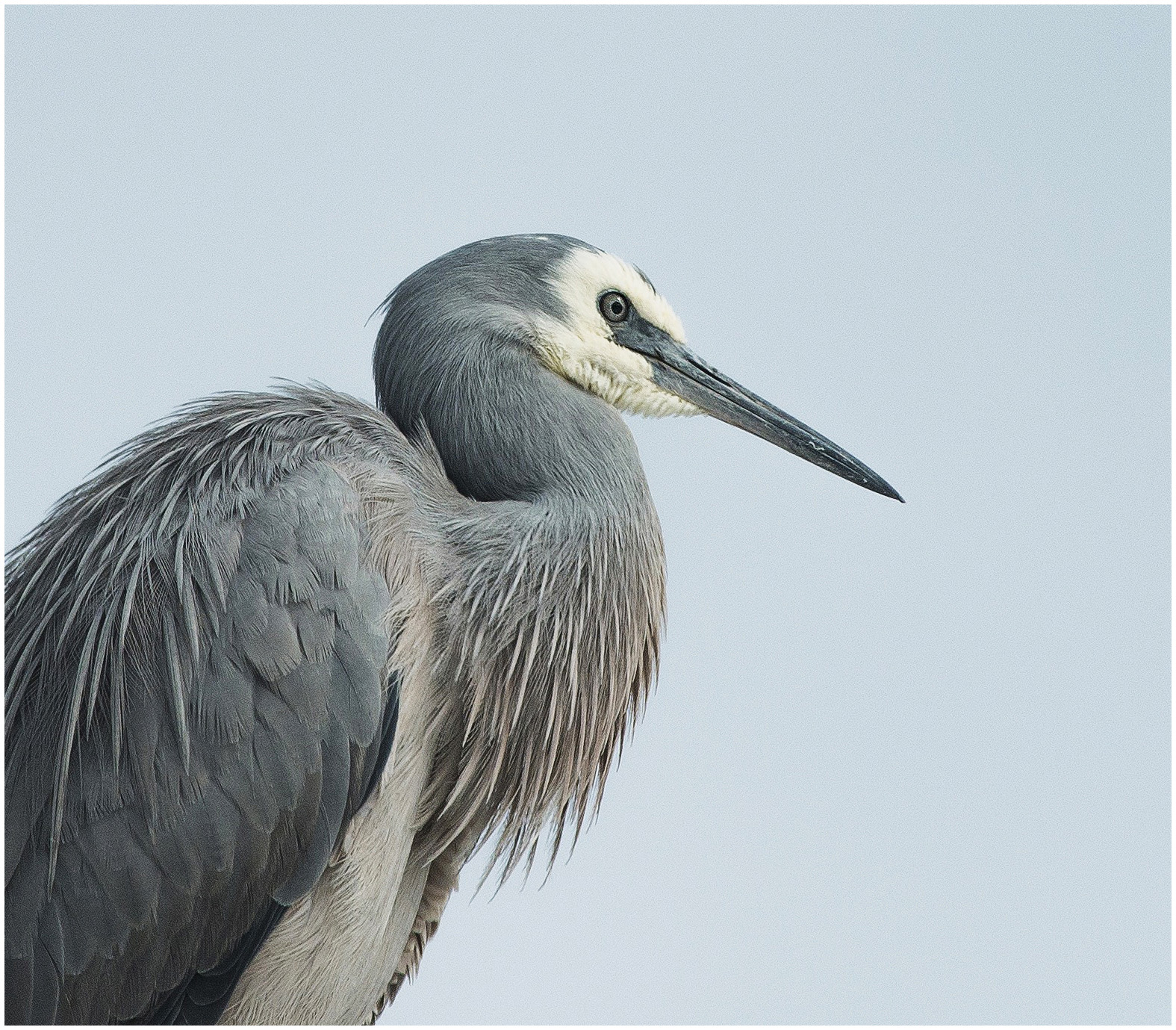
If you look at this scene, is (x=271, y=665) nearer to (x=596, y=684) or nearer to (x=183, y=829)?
(x=183, y=829)

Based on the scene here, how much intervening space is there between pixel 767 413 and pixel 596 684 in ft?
1.89

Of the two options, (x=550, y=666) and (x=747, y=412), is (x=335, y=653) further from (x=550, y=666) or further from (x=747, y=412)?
(x=747, y=412)

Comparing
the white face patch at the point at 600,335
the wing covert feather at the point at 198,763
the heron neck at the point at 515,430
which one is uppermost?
the white face patch at the point at 600,335

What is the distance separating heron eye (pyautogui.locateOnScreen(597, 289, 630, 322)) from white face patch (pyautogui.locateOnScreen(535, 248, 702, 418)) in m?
0.01

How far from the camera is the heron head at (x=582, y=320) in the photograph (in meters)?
2.04

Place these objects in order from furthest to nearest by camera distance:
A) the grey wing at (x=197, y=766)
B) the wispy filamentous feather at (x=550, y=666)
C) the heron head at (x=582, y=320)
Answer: the heron head at (x=582, y=320) → the wispy filamentous feather at (x=550, y=666) → the grey wing at (x=197, y=766)

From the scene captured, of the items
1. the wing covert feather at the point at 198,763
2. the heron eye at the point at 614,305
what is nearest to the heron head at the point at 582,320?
the heron eye at the point at 614,305

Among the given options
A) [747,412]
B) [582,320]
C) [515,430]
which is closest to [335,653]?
A: [515,430]

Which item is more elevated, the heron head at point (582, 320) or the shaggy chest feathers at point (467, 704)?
the heron head at point (582, 320)

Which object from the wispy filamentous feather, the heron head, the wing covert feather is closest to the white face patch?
the heron head

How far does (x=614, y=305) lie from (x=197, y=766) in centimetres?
97

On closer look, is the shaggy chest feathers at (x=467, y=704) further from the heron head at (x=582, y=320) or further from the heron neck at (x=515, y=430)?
the heron head at (x=582, y=320)

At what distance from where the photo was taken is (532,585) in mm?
1920

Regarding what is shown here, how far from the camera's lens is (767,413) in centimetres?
225
